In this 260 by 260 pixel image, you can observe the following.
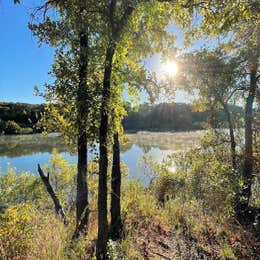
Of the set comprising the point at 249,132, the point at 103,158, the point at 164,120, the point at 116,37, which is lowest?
the point at 103,158

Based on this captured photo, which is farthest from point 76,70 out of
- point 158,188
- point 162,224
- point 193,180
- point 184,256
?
point 158,188

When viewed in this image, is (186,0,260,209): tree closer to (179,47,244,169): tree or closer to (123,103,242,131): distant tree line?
(179,47,244,169): tree

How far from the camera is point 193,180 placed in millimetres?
7000

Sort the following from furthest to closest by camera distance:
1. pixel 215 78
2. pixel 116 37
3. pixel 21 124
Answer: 1. pixel 21 124
2. pixel 215 78
3. pixel 116 37

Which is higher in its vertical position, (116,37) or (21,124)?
(116,37)

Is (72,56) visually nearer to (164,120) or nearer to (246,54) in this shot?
(246,54)

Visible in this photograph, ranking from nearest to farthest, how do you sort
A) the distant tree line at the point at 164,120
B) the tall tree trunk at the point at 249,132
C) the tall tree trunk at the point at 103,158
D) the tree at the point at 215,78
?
the tall tree trunk at the point at 103,158, the tall tree trunk at the point at 249,132, the tree at the point at 215,78, the distant tree line at the point at 164,120

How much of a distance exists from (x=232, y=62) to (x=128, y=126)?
178 feet

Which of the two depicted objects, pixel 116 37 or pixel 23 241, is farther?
pixel 23 241

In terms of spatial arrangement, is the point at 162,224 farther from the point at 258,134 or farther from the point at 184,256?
the point at 258,134

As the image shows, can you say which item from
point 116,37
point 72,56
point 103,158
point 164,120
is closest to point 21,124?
point 72,56

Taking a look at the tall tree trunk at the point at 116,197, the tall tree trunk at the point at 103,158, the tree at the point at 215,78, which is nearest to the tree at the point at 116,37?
the tall tree trunk at the point at 103,158

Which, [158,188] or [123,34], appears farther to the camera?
[158,188]

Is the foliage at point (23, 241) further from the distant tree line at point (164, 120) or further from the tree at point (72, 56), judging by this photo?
the distant tree line at point (164, 120)
